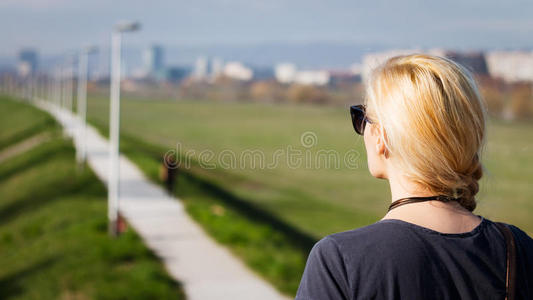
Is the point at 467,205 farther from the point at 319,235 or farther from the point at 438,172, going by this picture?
the point at 319,235

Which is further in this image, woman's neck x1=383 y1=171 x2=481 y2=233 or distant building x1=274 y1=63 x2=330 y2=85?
distant building x1=274 y1=63 x2=330 y2=85

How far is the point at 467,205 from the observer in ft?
5.30

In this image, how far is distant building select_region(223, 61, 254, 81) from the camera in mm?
73325

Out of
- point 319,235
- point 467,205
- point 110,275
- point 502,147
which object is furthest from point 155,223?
point 502,147

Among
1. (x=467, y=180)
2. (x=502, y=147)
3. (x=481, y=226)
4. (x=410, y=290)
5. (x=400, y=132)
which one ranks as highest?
(x=400, y=132)

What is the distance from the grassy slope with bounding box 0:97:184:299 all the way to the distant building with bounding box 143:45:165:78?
74.2 meters

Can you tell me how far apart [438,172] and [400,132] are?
5.4 inches

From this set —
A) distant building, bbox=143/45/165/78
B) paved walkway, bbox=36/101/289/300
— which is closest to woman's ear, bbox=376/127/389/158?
paved walkway, bbox=36/101/289/300

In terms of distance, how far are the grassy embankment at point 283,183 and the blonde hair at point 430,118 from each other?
0.22 metres

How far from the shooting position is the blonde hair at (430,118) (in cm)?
146

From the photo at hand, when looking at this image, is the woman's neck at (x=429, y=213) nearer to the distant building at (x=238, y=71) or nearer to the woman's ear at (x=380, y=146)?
the woman's ear at (x=380, y=146)

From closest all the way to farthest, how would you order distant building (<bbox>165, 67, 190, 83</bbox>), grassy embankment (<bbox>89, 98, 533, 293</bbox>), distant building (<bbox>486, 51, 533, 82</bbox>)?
grassy embankment (<bbox>89, 98, 533, 293</bbox>) → distant building (<bbox>486, 51, 533, 82</bbox>) → distant building (<bbox>165, 67, 190, 83</bbox>)

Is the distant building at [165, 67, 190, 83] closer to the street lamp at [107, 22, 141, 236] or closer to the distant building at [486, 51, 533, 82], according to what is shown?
the distant building at [486, 51, 533, 82]

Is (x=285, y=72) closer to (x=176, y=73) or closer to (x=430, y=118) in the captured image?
(x=176, y=73)
